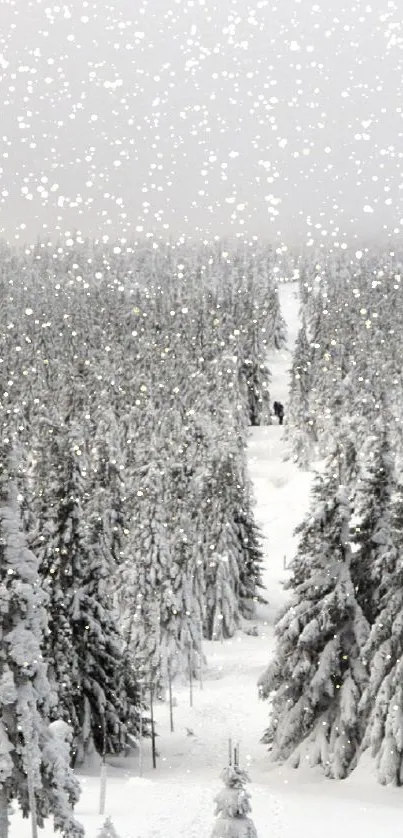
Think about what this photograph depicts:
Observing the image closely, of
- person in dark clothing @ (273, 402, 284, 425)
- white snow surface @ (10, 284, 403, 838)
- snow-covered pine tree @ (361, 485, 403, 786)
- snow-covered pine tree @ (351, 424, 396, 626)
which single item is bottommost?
white snow surface @ (10, 284, 403, 838)

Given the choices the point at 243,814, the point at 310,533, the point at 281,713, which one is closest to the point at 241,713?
the point at 281,713

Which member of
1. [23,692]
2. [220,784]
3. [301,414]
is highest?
[301,414]

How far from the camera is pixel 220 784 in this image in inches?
1069

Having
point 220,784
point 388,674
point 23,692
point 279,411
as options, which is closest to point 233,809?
point 23,692

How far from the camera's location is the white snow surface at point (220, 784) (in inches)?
844

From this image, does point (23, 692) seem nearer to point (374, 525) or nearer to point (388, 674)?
point (388, 674)

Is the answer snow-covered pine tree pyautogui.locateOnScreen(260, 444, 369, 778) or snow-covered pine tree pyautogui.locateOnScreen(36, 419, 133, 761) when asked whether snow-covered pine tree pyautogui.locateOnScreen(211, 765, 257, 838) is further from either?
snow-covered pine tree pyautogui.locateOnScreen(36, 419, 133, 761)

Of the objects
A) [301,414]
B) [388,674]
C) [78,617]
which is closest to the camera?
[388,674]

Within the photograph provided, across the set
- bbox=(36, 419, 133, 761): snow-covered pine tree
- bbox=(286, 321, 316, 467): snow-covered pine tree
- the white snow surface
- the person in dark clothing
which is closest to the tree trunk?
the white snow surface

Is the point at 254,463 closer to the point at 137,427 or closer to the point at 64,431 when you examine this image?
the point at 137,427

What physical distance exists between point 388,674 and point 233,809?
9.36 meters

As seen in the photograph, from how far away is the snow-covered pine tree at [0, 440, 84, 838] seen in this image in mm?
15695

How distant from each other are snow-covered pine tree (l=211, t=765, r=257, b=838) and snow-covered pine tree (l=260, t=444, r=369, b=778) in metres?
9.79

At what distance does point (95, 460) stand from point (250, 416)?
62.6 metres
